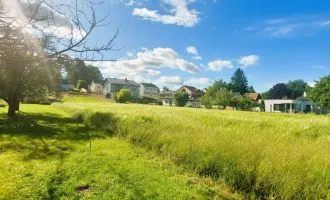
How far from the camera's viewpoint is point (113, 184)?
4.86 m

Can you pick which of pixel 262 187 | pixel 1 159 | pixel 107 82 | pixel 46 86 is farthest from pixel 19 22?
pixel 107 82

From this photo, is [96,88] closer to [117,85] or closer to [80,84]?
[80,84]

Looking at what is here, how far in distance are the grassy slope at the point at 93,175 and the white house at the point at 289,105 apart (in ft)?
183

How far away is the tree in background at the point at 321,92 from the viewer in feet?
122

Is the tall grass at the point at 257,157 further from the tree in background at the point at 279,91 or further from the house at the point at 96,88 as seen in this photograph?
the house at the point at 96,88

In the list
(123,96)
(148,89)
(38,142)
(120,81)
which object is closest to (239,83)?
(148,89)

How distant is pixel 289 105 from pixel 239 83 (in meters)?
44.7

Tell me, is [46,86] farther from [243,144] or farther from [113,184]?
[243,144]

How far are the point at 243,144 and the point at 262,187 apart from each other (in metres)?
1.25

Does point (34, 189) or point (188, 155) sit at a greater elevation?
point (188, 155)

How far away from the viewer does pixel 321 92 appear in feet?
128

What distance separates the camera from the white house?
178ft

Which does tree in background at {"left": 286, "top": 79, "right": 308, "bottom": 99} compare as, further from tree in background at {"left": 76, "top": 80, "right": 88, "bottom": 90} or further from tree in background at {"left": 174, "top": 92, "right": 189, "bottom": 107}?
tree in background at {"left": 76, "top": 80, "right": 88, "bottom": 90}

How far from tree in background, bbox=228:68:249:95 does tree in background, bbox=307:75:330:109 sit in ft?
190
